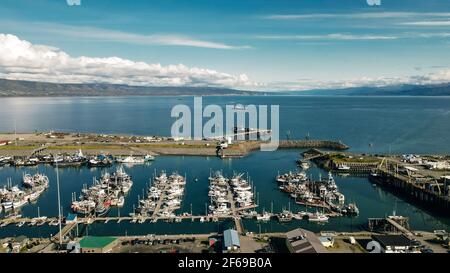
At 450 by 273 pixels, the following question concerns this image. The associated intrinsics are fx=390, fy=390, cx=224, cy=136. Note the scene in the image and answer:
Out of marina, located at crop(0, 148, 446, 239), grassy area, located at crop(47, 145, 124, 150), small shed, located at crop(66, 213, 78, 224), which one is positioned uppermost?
grassy area, located at crop(47, 145, 124, 150)

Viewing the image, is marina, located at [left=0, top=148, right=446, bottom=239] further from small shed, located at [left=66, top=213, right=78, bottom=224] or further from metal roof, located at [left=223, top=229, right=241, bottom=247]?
metal roof, located at [left=223, top=229, right=241, bottom=247]

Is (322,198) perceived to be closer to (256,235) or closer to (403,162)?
(256,235)

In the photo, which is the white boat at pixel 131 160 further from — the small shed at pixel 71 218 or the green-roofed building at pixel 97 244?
the green-roofed building at pixel 97 244

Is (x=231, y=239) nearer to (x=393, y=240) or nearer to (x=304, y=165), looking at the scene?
(x=393, y=240)

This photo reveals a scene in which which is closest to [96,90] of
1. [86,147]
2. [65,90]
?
[65,90]

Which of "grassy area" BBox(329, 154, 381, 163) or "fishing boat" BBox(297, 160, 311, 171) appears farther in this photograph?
"grassy area" BBox(329, 154, 381, 163)

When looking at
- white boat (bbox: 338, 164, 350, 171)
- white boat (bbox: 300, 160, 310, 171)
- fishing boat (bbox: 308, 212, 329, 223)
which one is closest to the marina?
fishing boat (bbox: 308, 212, 329, 223)
